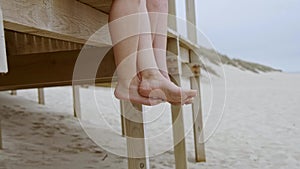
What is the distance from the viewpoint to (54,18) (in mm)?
1215

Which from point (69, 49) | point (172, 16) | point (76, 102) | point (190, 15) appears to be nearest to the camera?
point (172, 16)

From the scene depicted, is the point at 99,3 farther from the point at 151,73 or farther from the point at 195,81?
the point at 195,81

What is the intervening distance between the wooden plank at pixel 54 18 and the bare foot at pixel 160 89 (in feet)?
0.95

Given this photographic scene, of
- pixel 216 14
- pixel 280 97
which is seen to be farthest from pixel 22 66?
pixel 280 97

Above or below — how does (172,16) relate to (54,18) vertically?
above

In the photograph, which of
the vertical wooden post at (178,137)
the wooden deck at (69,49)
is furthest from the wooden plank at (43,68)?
the vertical wooden post at (178,137)

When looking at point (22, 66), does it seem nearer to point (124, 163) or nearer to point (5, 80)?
point (5, 80)

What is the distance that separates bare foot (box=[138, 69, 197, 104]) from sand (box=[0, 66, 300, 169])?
82 centimetres

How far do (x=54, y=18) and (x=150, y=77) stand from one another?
1.08ft

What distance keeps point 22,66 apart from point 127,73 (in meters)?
1.37

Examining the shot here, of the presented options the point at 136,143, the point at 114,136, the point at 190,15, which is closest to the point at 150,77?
the point at 136,143

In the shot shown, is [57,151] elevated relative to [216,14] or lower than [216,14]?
lower

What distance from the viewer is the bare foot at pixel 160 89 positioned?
1079 mm

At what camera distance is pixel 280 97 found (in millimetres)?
6922
